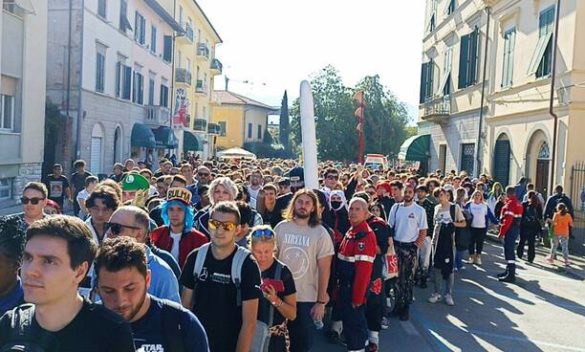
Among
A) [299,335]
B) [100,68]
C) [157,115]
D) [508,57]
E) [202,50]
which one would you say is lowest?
[299,335]

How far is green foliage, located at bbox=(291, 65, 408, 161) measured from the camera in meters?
49.1

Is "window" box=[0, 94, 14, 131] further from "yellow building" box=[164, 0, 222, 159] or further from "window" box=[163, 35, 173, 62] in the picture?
"yellow building" box=[164, 0, 222, 159]

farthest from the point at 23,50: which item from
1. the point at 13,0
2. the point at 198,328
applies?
the point at 198,328

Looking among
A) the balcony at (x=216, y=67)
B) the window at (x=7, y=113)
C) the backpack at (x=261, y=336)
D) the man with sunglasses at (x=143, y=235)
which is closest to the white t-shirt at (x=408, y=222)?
the backpack at (x=261, y=336)

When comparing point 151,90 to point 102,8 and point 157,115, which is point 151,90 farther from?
point 102,8

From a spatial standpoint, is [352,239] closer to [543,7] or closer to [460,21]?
[543,7]

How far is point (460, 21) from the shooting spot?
1023 inches

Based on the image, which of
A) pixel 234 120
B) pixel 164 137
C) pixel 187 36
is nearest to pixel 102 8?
pixel 164 137

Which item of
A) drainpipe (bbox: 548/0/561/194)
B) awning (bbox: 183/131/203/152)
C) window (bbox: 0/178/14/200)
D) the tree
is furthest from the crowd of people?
the tree

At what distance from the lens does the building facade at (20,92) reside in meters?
15.7

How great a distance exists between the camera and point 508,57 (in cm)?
2052

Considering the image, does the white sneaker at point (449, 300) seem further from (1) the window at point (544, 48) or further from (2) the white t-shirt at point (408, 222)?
(1) the window at point (544, 48)

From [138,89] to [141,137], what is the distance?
2681 mm

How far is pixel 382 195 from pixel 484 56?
14.7 metres
